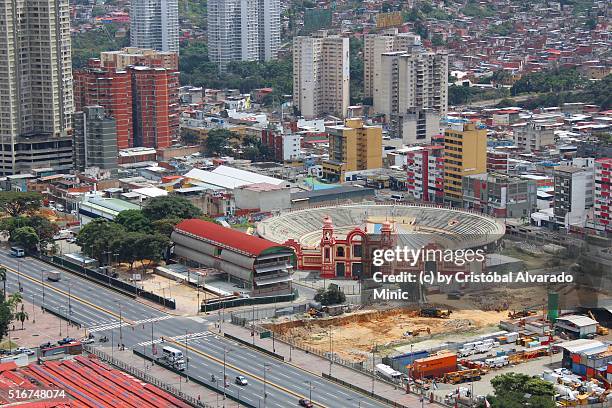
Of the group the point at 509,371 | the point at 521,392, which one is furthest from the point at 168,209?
the point at 521,392

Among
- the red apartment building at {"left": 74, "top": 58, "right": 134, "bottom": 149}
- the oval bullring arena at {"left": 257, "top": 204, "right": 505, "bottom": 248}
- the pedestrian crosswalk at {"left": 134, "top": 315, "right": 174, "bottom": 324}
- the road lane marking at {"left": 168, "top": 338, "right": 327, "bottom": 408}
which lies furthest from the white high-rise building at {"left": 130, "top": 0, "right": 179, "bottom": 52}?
the road lane marking at {"left": 168, "top": 338, "right": 327, "bottom": 408}

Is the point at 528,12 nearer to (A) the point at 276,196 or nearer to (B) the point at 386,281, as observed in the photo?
(A) the point at 276,196

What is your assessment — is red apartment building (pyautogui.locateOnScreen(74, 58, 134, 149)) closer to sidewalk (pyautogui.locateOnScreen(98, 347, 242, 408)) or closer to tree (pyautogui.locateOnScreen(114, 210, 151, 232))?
tree (pyautogui.locateOnScreen(114, 210, 151, 232))

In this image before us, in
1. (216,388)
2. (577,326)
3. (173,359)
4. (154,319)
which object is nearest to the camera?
(216,388)

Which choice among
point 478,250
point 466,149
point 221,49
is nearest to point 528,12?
point 221,49

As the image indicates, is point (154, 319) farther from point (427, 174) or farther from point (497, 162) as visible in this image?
point (497, 162)

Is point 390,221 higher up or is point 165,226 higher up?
point 165,226
